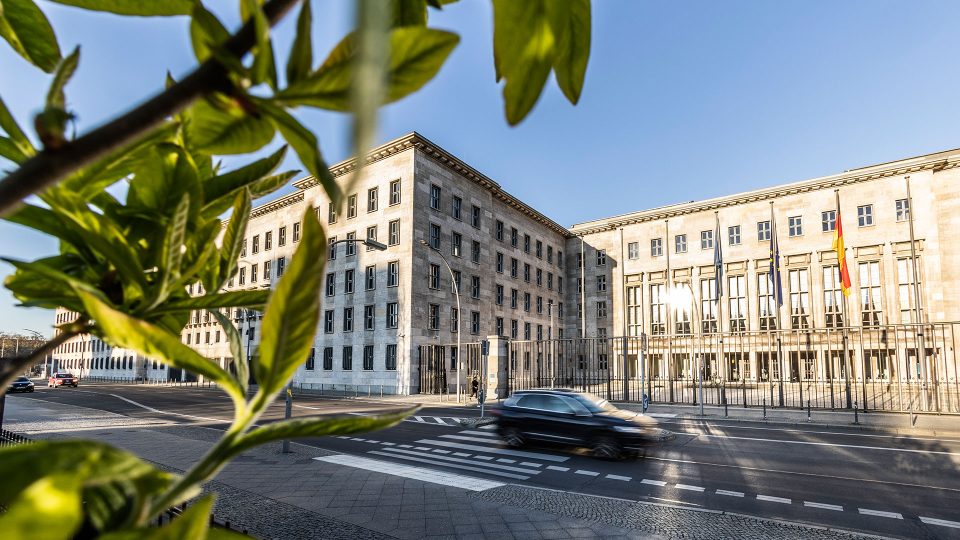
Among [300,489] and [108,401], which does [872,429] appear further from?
[108,401]

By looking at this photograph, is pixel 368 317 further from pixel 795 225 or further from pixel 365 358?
pixel 795 225

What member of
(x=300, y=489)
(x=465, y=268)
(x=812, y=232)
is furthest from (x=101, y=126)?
(x=812, y=232)

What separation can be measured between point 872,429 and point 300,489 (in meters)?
20.0

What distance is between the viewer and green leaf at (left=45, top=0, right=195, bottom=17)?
0.58 metres

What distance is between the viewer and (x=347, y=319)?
4078cm

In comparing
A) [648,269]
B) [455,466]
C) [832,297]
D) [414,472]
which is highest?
[648,269]

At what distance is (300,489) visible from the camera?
979cm

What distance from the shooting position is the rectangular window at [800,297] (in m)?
42.9

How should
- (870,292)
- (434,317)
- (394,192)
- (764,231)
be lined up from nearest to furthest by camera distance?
1. (434,317)
2. (394,192)
3. (870,292)
4. (764,231)

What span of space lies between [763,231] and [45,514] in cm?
5199

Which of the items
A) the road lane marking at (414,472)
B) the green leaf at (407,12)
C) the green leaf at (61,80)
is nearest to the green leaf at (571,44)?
the green leaf at (407,12)

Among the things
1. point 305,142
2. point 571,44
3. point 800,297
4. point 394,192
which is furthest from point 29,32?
point 800,297

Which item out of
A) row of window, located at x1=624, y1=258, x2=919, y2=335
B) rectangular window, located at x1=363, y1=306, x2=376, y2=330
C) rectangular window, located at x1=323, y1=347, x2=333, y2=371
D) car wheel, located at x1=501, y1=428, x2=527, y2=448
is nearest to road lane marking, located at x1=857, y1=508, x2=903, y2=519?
car wheel, located at x1=501, y1=428, x2=527, y2=448

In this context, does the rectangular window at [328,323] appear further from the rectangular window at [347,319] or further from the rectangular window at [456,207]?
the rectangular window at [456,207]
